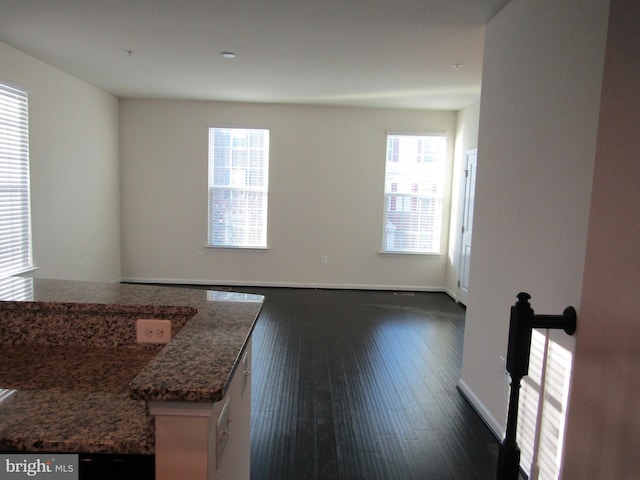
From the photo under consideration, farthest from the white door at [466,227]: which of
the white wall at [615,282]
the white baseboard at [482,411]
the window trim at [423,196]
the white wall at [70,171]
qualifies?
the white wall at [70,171]

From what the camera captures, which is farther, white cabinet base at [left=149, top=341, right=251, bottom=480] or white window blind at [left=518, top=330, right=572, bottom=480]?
white window blind at [left=518, top=330, right=572, bottom=480]

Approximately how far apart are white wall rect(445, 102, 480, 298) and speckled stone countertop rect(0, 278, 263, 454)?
473cm

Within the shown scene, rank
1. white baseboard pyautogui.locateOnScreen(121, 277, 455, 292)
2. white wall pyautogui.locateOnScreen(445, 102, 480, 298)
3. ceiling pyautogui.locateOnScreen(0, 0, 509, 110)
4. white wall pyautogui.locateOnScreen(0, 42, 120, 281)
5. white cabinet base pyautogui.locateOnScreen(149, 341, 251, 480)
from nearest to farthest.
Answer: white cabinet base pyautogui.locateOnScreen(149, 341, 251, 480)
ceiling pyautogui.locateOnScreen(0, 0, 509, 110)
white wall pyautogui.locateOnScreen(0, 42, 120, 281)
white wall pyautogui.locateOnScreen(445, 102, 480, 298)
white baseboard pyautogui.locateOnScreen(121, 277, 455, 292)

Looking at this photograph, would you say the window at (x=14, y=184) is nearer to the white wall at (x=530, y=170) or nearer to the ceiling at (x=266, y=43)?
the ceiling at (x=266, y=43)

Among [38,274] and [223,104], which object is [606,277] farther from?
[223,104]

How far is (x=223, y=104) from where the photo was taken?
19.6 ft

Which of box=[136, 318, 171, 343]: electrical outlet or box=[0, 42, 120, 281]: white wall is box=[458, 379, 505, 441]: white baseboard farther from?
box=[0, 42, 120, 281]: white wall

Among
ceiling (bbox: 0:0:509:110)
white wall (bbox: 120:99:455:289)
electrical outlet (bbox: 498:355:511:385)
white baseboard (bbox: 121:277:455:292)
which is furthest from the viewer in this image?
white baseboard (bbox: 121:277:455:292)

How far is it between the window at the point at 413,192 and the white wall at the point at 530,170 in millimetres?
3216

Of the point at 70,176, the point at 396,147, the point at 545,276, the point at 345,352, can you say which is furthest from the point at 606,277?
the point at 70,176

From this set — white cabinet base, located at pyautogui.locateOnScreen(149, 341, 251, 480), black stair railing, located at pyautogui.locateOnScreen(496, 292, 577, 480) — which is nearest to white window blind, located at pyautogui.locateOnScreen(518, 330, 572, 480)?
black stair railing, located at pyautogui.locateOnScreen(496, 292, 577, 480)

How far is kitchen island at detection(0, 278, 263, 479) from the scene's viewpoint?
2.73 ft

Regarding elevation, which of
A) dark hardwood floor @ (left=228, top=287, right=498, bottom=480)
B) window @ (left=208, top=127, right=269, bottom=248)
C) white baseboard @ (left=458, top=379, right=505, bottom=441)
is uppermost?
window @ (left=208, top=127, right=269, bottom=248)

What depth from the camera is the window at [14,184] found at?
12.1 ft
